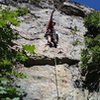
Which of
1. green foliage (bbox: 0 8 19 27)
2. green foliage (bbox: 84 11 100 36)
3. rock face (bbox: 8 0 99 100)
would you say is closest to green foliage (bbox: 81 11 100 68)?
green foliage (bbox: 84 11 100 36)

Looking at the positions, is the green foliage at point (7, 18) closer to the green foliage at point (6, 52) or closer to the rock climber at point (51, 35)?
the green foliage at point (6, 52)

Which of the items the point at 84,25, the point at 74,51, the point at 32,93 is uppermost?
the point at 84,25

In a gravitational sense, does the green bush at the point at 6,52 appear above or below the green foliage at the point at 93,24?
below

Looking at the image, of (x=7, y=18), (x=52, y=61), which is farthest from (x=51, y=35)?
(x=7, y=18)

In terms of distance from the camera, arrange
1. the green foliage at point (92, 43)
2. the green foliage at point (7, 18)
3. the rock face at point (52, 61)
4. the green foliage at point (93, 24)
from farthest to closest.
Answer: the green foliage at point (93, 24) < the green foliage at point (92, 43) < the rock face at point (52, 61) < the green foliage at point (7, 18)

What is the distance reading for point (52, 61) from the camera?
1397 cm

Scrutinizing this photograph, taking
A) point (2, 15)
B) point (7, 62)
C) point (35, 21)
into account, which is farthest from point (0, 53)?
point (35, 21)

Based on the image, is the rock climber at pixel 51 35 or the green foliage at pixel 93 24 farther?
the green foliage at pixel 93 24

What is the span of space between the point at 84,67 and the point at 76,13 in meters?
8.31

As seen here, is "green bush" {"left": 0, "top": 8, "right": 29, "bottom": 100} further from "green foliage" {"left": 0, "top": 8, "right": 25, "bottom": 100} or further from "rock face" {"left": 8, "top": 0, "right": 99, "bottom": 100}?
"rock face" {"left": 8, "top": 0, "right": 99, "bottom": 100}

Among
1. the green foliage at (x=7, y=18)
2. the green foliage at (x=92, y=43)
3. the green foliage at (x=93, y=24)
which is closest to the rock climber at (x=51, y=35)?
the green foliage at (x=92, y=43)

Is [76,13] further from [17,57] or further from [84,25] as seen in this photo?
[17,57]

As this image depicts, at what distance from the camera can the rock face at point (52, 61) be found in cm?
1168

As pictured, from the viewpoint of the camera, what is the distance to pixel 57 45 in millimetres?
16125
